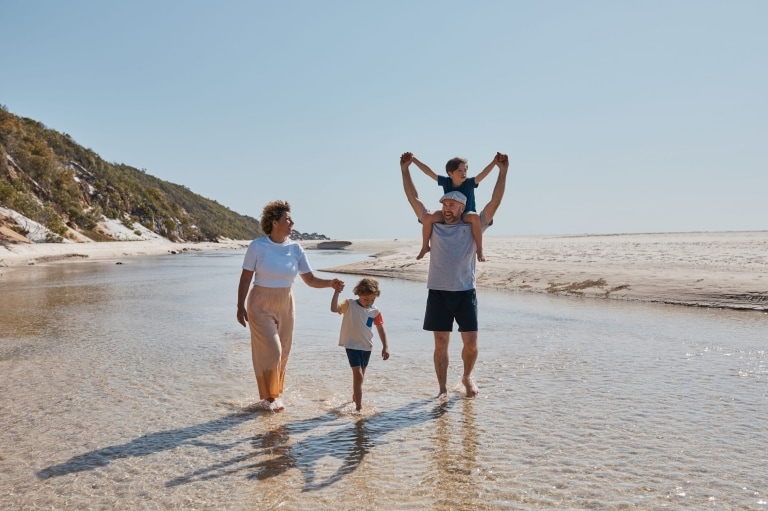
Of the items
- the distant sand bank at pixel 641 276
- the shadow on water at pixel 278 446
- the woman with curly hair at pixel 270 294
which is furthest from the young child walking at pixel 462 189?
the distant sand bank at pixel 641 276


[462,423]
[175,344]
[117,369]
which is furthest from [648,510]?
[175,344]

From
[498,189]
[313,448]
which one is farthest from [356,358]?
[498,189]

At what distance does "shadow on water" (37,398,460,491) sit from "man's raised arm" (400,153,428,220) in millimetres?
2097

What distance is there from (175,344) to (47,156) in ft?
178

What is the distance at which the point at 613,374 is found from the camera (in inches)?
270

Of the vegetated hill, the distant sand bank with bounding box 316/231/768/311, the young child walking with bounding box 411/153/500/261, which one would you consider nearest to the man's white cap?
the young child walking with bounding box 411/153/500/261

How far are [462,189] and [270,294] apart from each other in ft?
7.30

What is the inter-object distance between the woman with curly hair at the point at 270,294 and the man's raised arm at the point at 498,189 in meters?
1.69

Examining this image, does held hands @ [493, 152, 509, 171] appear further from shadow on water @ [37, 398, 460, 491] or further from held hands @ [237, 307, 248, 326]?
held hands @ [237, 307, 248, 326]

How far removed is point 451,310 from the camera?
6230 mm

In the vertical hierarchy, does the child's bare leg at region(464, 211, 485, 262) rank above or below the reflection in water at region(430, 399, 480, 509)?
above

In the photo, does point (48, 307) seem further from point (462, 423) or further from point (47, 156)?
point (47, 156)

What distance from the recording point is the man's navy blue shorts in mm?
6184

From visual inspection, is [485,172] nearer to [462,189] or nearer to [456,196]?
[462,189]
